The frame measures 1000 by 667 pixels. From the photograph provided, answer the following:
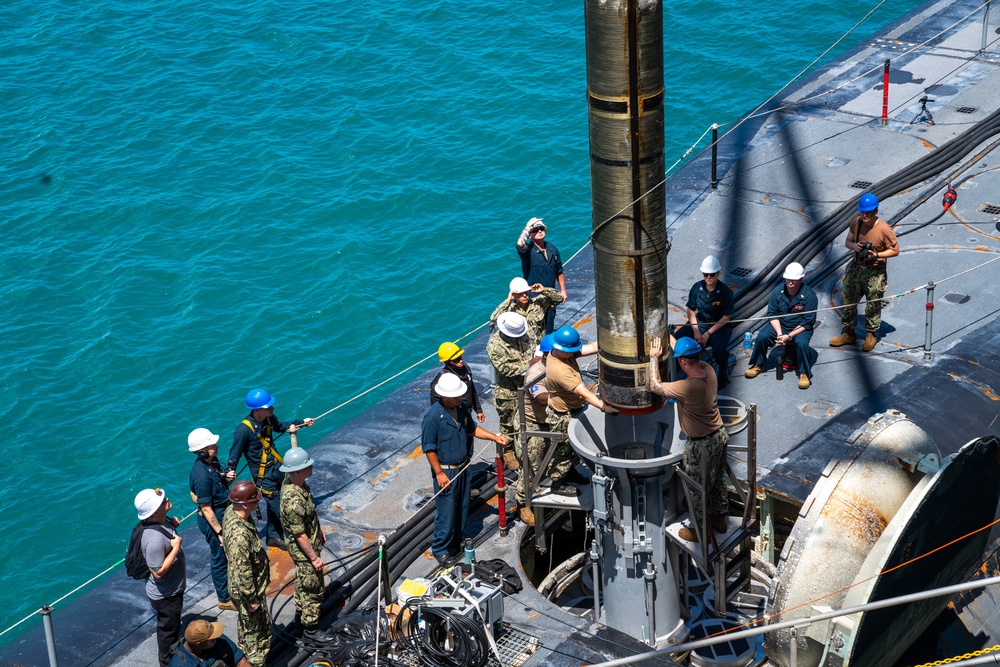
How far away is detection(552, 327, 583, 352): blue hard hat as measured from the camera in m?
10.8

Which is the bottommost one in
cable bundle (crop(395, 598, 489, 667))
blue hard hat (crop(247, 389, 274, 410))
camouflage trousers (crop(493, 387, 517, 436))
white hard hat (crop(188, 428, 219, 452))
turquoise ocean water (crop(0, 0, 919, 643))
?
turquoise ocean water (crop(0, 0, 919, 643))

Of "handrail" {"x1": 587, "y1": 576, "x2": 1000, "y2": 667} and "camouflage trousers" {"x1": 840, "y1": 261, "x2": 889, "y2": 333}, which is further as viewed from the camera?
"camouflage trousers" {"x1": 840, "y1": 261, "x2": 889, "y2": 333}

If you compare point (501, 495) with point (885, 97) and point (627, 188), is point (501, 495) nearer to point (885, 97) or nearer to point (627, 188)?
point (627, 188)

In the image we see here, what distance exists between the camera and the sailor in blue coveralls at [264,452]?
40.0ft

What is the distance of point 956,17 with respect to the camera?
1022 inches

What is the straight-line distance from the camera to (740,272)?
56.0 feet

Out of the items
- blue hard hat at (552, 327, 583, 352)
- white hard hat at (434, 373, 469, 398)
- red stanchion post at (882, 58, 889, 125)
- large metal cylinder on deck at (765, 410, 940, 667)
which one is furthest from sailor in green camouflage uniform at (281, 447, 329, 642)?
red stanchion post at (882, 58, 889, 125)

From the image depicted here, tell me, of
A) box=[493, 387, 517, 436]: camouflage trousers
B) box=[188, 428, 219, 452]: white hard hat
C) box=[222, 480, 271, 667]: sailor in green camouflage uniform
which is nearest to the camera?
box=[222, 480, 271, 667]: sailor in green camouflage uniform

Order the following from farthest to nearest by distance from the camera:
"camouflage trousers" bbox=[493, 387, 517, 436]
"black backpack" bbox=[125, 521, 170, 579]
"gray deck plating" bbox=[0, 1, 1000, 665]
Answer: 1. "camouflage trousers" bbox=[493, 387, 517, 436]
2. "gray deck plating" bbox=[0, 1, 1000, 665]
3. "black backpack" bbox=[125, 521, 170, 579]

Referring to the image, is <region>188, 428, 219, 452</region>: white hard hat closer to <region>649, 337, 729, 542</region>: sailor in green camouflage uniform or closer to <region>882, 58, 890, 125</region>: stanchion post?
<region>649, 337, 729, 542</region>: sailor in green camouflage uniform

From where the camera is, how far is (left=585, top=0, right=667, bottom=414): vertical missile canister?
29.4 ft

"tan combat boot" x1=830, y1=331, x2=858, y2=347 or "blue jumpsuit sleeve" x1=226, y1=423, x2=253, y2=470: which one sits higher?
"blue jumpsuit sleeve" x1=226, y1=423, x2=253, y2=470

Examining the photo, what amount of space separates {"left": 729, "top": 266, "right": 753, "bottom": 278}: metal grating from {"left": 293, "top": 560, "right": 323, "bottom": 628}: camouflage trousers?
8569 millimetres

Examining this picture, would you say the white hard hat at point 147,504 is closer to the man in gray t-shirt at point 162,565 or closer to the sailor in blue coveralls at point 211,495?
the man in gray t-shirt at point 162,565
